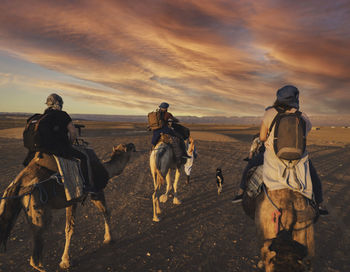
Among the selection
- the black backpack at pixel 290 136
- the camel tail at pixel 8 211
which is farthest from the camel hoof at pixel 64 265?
the black backpack at pixel 290 136

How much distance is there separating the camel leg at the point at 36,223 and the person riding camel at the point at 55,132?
80 cm

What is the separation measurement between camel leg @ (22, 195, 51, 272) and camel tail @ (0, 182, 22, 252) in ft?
0.44

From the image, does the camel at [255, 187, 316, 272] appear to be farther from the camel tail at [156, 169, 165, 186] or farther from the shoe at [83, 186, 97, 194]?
the camel tail at [156, 169, 165, 186]

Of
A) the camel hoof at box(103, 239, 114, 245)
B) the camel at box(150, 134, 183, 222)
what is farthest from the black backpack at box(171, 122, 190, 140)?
the camel hoof at box(103, 239, 114, 245)

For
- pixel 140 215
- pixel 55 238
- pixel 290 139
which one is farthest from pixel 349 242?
pixel 55 238

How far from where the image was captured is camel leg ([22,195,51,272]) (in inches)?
139

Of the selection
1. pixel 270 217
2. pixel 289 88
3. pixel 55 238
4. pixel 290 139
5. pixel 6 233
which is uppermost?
pixel 289 88

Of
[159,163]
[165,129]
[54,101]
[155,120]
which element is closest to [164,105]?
[155,120]

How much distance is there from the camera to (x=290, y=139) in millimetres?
2805

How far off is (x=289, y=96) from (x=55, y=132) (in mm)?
3663

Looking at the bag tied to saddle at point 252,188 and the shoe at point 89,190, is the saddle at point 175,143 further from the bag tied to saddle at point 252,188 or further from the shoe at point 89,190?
the bag tied to saddle at point 252,188

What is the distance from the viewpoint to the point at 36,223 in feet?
11.7

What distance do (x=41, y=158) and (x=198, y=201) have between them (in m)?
5.79

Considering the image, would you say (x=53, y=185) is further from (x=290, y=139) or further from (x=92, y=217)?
(x=290, y=139)
